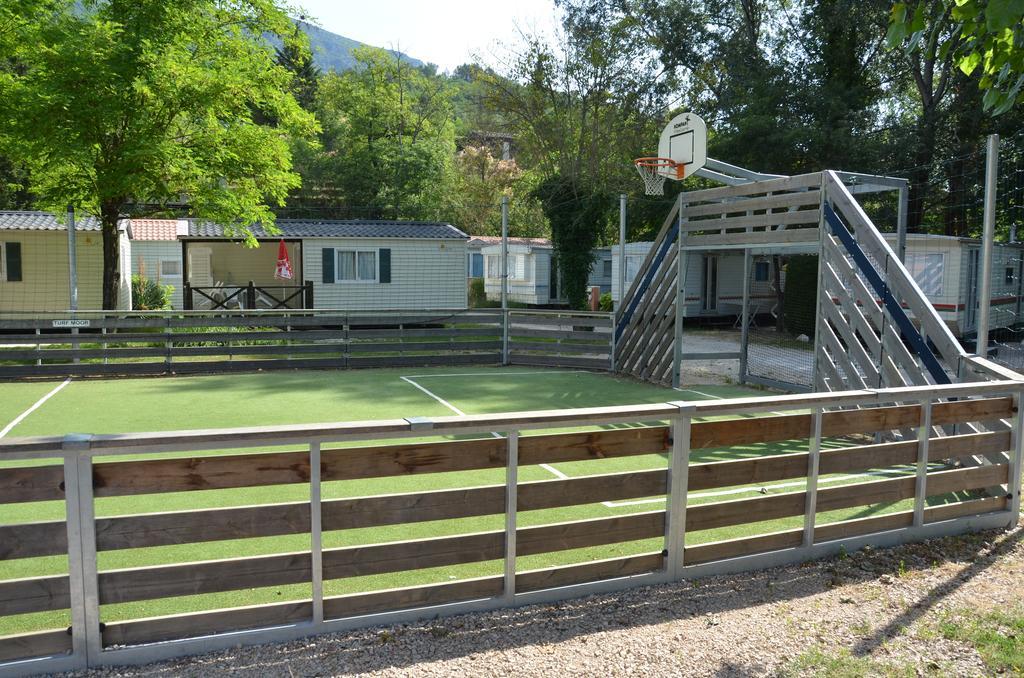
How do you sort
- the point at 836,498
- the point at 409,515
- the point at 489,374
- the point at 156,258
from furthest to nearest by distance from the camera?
the point at 156,258, the point at 489,374, the point at 836,498, the point at 409,515

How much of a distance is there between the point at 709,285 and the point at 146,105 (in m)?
16.3

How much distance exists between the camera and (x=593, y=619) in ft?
12.4

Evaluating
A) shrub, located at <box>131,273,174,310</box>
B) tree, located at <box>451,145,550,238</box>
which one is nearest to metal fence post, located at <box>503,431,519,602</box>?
shrub, located at <box>131,273,174,310</box>

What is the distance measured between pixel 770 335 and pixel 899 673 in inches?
771

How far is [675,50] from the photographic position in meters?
26.8

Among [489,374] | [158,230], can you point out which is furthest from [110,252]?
[158,230]

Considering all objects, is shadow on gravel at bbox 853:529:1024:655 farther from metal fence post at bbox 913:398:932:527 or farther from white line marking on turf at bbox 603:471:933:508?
white line marking on turf at bbox 603:471:933:508

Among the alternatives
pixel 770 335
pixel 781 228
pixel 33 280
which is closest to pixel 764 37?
pixel 770 335

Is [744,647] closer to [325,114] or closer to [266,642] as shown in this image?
[266,642]

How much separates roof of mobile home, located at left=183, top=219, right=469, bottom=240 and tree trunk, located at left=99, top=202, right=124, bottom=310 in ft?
17.4

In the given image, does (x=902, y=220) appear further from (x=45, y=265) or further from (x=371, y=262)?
(x=45, y=265)

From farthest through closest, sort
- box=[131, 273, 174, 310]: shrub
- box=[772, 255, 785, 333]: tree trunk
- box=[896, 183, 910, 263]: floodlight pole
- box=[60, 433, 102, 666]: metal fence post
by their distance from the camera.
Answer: box=[131, 273, 174, 310]: shrub
box=[772, 255, 785, 333]: tree trunk
box=[896, 183, 910, 263]: floodlight pole
box=[60, 433, 102, 666]: metal fence post

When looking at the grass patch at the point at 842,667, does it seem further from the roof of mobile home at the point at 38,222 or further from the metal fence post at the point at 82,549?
the roof of mobile home at the point at 38,222

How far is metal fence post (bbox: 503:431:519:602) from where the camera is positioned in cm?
369
